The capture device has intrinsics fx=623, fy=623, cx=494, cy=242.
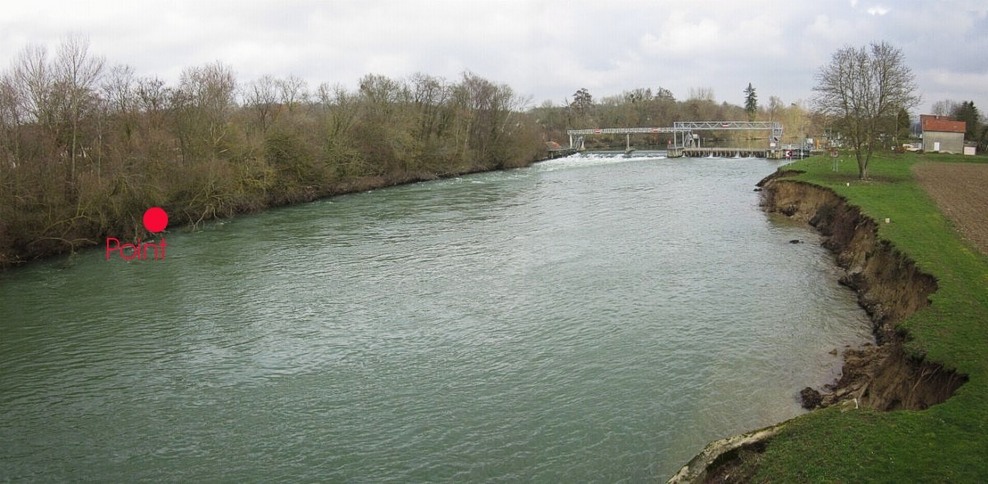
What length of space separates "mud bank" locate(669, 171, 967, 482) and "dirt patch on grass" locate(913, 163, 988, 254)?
301cm

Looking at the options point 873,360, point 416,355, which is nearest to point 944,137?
point 873,360

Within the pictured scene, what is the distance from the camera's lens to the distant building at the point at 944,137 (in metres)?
71.9

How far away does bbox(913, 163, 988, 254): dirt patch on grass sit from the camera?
22.3m

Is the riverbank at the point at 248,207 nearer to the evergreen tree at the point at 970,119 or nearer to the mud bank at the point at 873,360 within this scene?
the mud bank at the point at 873,360

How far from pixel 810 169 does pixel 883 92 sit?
10260mm

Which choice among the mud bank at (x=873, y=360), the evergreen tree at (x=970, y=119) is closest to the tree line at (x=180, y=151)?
the mud bank at (x=873, y=360)

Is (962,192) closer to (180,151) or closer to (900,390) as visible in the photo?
(900,390)

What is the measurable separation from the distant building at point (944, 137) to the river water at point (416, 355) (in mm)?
55749

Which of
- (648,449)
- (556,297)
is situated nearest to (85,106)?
(556,297)

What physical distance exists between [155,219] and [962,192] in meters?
43.5

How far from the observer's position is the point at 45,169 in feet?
96.7

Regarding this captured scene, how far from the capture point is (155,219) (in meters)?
34.5

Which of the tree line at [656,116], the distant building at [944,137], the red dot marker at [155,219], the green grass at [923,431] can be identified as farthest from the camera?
the tree line at [656,116]

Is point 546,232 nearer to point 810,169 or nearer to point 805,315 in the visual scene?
point 805,315
